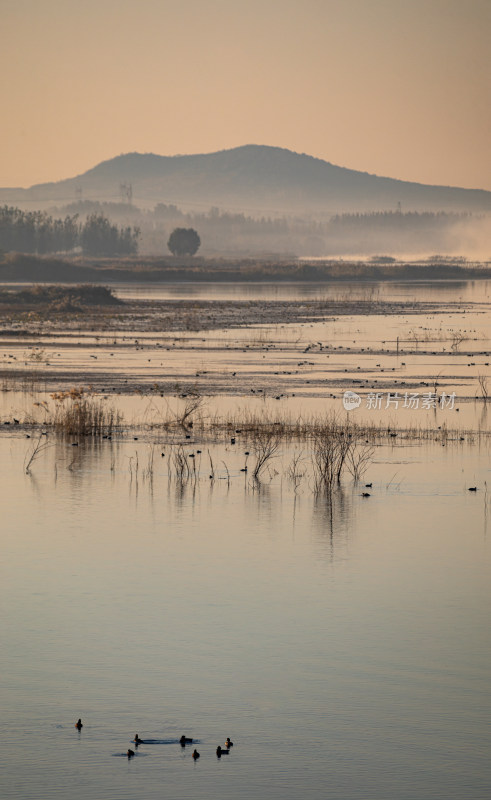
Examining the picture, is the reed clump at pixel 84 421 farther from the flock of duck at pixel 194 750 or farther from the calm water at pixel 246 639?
the flock of duck at pixel 194 750

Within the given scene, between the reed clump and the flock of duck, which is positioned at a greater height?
the reed clump

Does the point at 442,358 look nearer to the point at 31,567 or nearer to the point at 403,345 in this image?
the point at 403,345

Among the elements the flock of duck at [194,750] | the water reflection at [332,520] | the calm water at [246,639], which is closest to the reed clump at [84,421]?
the calm water at [246,639]

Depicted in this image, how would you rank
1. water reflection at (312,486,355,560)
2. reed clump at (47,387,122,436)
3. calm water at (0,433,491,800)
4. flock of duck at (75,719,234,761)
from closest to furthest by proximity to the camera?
1. calm water at (0,433,491,800)
2. flock of duck at (75,719,234,761)
3. water reflection at (312,486,355,560)
4. reed clump at (47,387,122,436)

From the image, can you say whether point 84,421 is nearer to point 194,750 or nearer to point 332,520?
point 332,520

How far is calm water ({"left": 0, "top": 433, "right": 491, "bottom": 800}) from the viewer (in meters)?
11.4

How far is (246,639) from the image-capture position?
14828 mm

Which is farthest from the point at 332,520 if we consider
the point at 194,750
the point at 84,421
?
the point at 84,421

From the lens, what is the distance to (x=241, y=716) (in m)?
12.4

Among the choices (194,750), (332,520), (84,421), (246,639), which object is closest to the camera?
(194,750)

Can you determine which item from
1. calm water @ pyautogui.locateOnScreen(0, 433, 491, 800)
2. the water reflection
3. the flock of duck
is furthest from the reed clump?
the flock of duck

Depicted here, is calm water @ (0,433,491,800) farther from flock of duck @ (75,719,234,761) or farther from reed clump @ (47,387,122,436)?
reed clump @ (47,387,122,436)

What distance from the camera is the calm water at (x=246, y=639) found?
1136cm

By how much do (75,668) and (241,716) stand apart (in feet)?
6.97
